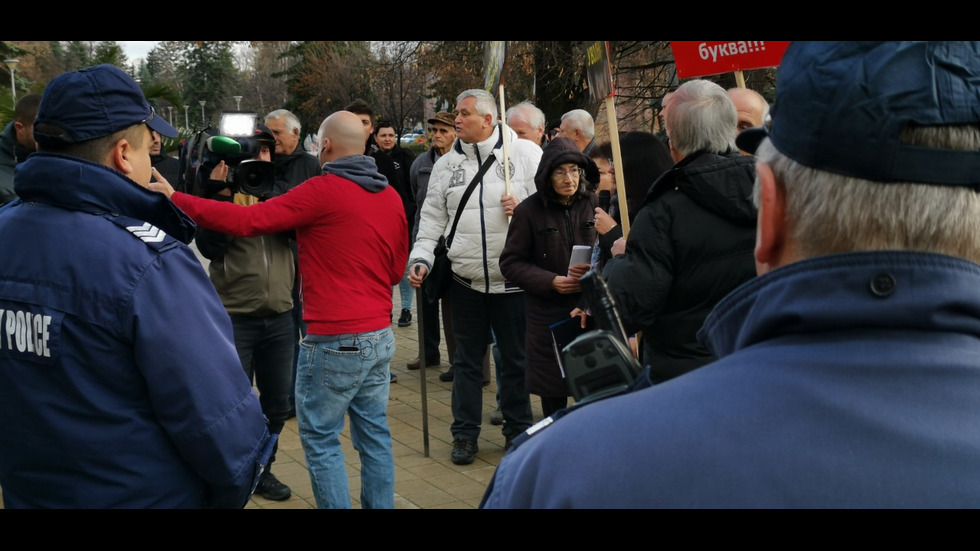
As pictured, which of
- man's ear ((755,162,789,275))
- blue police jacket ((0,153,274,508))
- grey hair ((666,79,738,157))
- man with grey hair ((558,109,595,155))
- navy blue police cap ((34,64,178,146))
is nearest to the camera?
man's ear ((755,162,789,275))

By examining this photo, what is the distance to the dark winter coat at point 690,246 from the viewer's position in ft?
11.6

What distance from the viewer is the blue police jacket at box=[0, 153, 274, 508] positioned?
2.48 metres

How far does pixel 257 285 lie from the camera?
5.22 m

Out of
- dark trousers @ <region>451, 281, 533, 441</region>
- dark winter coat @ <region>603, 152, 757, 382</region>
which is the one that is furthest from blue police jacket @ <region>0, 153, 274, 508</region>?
dark trousers @ <region>451, 281, 533, 441</region>

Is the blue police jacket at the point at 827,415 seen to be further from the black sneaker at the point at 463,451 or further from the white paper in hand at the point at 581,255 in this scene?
the black sneaker at the point at 463,451

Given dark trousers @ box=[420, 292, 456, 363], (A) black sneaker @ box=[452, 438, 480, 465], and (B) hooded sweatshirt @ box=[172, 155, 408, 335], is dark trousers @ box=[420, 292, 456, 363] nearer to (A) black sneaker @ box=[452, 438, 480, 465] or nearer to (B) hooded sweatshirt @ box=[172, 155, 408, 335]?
(A) black sneaker @ box=[452, 438, 480, 465]

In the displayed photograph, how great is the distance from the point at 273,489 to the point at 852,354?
489 cm

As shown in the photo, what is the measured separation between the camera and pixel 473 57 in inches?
698

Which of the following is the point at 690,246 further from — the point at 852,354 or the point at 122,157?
the point at 852,354

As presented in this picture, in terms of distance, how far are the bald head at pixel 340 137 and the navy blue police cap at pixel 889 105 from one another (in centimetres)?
385

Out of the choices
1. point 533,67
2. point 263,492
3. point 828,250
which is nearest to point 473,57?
point 533,67

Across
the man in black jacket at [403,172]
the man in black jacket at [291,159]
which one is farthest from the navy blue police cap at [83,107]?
the man in black jacket at [403,172]

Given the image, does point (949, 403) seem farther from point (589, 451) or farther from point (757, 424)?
point (589, 451)
